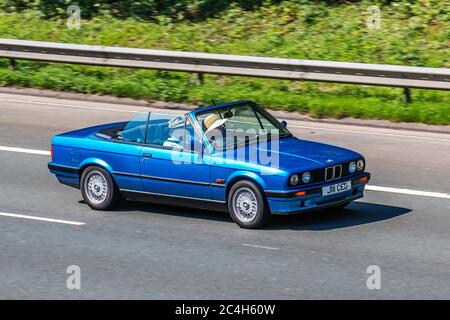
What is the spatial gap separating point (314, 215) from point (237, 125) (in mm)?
1431

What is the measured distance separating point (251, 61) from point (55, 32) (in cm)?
650

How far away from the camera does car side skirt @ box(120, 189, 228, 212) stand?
1215 centimetres

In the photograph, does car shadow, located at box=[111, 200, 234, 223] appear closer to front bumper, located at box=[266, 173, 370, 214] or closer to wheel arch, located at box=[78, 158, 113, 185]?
wheel arch, located at box=[78, 158, 113, 185]

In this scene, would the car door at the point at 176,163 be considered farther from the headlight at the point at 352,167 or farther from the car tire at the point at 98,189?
the headlight at the point at 352,167

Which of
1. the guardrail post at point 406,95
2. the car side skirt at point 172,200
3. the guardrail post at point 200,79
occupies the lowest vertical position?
the car side skirt at point 172,200

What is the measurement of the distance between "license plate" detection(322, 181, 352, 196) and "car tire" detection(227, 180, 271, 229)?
69cm

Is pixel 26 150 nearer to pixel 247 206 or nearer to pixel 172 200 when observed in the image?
pixel 172 200

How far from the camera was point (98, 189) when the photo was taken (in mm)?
13031

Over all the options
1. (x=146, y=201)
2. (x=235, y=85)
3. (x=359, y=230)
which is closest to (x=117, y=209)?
(x=146, y=201)

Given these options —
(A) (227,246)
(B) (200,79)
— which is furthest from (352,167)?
(B) (200,79)

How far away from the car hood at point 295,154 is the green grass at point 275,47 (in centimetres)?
518

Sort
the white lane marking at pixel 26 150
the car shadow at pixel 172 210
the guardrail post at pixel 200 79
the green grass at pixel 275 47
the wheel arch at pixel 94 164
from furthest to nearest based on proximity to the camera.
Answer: the guardrail post at pixel 200 79 < the green grass at pixel 275 47 < the white lane marking at pixel 26 150 < the wheel arch at pixel 94 164 < the car shadow at pixel 172 210

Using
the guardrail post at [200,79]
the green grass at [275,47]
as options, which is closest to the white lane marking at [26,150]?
the green grass at [275,47]

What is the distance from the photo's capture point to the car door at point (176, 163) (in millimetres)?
12180
